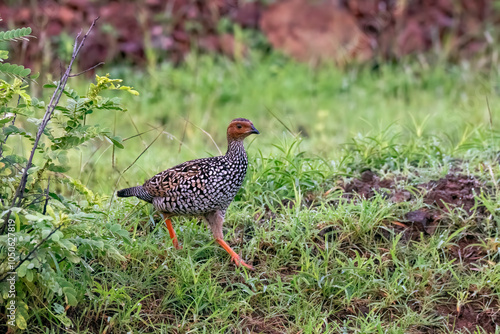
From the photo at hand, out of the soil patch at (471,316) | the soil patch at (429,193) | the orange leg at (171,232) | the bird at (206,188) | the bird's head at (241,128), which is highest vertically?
the bird's head at (241,128)

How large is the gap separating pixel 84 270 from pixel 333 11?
688 centimetres

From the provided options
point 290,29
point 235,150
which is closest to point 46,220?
point 235,150

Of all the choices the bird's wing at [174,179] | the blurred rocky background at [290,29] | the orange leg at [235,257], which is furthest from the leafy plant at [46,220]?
the blurred rocky background at [290,29]

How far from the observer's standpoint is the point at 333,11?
9.90 metres

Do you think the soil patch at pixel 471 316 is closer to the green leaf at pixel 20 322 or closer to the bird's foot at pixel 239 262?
the bird's foot at pixel 239 262

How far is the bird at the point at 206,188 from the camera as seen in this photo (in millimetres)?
4164

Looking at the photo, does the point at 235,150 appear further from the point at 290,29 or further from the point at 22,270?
the point at 290,29

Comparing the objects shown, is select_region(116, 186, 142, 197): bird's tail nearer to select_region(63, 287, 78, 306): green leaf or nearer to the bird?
the bird

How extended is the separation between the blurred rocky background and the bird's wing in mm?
4758

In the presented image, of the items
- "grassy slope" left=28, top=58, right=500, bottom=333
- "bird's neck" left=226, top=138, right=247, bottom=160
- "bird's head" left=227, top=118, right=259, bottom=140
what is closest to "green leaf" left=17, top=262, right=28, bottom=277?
"grassy slope" left=28, top=58, right=500, bottom=333

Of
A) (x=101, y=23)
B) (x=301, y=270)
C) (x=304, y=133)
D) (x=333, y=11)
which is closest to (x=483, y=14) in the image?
(x=333, y=11)

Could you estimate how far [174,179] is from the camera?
4328 mm

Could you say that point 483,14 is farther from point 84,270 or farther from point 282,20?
point 84,270

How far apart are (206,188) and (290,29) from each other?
20.2 feet
